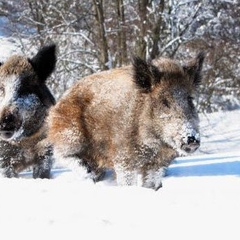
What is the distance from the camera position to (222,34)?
66.3 feet

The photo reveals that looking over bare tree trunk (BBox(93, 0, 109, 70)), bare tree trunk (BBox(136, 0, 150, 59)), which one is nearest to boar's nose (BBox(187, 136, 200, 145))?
bare tree trunk (BBox(136, 0, 150, 59))

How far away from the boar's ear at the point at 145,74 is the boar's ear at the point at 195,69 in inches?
14.1

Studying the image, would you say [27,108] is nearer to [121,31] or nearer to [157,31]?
[157,31]

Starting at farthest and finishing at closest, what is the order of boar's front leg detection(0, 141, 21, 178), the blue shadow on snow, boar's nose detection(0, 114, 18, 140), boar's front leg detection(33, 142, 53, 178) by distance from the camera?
the blue shadow on snow
boar's front leg detection(33, 142, 53, 178)
boar's front leg detection(0, 141, 21, 178)
boar's nose detection(0, 114, 18, 140)

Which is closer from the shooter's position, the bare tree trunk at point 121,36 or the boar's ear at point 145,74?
the boar's ear at point 145,74

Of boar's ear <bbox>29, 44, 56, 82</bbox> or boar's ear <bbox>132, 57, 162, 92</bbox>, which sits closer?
boar's ear <bbox>132, 57, 162, 92</bbox>

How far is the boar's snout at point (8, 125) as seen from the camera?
18.7 feet

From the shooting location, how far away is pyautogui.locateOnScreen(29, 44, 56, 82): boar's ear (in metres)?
6.70

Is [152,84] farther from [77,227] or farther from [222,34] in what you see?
[222,34]

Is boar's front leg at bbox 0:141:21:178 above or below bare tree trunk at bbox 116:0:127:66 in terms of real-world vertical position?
above

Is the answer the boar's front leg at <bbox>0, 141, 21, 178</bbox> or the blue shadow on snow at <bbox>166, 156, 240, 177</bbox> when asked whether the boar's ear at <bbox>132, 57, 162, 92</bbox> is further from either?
the boar's front leg at <bbox>0, 141, 21, 178</bbox>

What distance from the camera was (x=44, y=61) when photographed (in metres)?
6.77

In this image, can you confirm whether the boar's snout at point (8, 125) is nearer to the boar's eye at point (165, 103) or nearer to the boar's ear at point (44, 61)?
the boar's ear at point (44, 61)

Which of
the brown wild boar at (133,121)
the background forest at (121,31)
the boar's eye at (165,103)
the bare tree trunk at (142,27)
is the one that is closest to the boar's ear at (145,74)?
the brown wild boar at (133,121)
